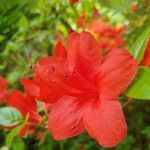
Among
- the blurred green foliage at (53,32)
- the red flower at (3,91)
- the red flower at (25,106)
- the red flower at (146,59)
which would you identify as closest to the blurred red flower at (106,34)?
the blurred green foliage at (53,32)

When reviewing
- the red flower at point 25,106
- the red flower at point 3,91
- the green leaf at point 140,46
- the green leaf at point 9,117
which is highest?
the green leaf at point 140,46

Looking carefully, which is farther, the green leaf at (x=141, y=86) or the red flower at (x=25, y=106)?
the red flower at (x=25, y=106)

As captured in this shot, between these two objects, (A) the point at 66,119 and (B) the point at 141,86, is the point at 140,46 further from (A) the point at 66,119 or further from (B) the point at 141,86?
(A) the point at 66,119

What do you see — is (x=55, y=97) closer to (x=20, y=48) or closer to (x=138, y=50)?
(x=138, y=50)

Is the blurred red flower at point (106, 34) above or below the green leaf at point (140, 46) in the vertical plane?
below

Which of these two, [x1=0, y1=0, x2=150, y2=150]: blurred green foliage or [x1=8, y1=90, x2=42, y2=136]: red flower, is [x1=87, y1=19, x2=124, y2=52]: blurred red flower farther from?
[x1=8, y1=90, x2=42, y2=136]: red flower

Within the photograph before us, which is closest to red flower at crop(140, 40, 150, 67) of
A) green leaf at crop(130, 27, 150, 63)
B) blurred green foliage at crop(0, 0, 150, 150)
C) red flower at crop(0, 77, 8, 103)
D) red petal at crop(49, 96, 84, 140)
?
green leaf at crop(130, 27, 150, 63)

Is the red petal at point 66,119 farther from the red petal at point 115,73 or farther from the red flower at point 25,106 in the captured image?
the red flower at point 25,106

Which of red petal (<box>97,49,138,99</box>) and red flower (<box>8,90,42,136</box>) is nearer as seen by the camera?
red petal (<box>97,49,138,99</box>)
